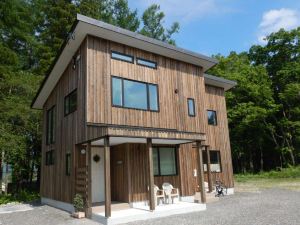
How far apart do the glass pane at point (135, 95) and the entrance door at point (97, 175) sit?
236 centimetres

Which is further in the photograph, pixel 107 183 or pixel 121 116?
pixel 121 116

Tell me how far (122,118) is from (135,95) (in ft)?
3.68

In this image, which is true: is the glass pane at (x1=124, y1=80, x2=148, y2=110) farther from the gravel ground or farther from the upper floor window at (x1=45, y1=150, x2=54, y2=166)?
the upper floor window at (x1=45, y1=150, x2=54, y2=166)

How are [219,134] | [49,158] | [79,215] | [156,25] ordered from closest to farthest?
[79,215] < [49,158] < [219,134] < [156,25]

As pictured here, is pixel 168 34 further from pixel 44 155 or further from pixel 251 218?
pixel 251 218

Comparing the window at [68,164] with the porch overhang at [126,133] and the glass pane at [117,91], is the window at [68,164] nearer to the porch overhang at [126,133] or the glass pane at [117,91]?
the porch overhang at [126,133]

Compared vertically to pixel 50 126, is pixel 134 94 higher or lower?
higher

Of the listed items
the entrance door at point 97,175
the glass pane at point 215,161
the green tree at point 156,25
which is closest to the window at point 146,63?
the entrance door at point 97,175

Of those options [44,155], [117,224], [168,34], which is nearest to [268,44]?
[168,34]

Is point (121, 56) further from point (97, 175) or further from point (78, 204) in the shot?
point (78, 204)

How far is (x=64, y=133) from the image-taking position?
39.2ft

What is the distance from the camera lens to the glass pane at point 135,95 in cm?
A: 1054

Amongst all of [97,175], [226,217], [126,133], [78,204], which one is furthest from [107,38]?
[226,217]

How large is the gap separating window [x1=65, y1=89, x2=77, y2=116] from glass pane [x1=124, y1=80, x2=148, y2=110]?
2.14m
